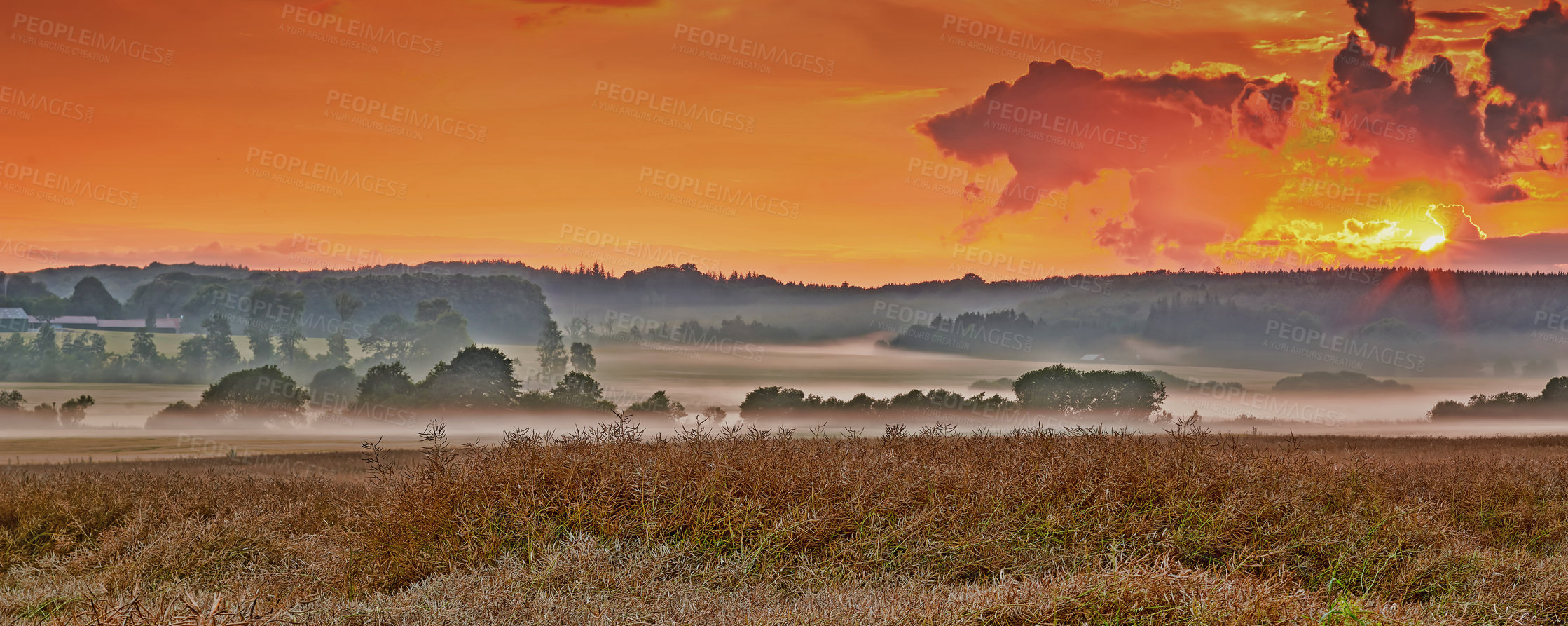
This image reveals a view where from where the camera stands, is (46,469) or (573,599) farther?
(46,469)

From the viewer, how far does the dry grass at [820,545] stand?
5457mm

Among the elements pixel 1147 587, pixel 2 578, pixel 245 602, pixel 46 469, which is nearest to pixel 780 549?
pixel 1147 587

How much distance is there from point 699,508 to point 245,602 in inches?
136

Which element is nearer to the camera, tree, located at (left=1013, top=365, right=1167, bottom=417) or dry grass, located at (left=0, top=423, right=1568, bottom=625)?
dry grass, located at (left=0, top=423, right=1568, bottom=625)

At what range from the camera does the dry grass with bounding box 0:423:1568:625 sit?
17.9ft

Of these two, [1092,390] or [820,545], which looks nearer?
[820,545]

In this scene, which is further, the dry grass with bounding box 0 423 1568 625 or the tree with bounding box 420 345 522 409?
the tree with bounding box 420 345 522 409

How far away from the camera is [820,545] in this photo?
6.95 metres

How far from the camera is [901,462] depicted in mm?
8469

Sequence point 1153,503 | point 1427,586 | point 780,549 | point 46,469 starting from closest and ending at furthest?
point 780,549
point 1427,586
point 1153,503
point 46,469

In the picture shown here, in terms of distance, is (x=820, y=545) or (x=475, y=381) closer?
(x=820, y=545)

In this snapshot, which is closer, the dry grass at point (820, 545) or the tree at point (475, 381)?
the dry grass at point (820, 545)

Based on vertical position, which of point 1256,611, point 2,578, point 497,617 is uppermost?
point 1256,611

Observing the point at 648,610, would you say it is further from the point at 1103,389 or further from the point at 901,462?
the point at 1103,389
